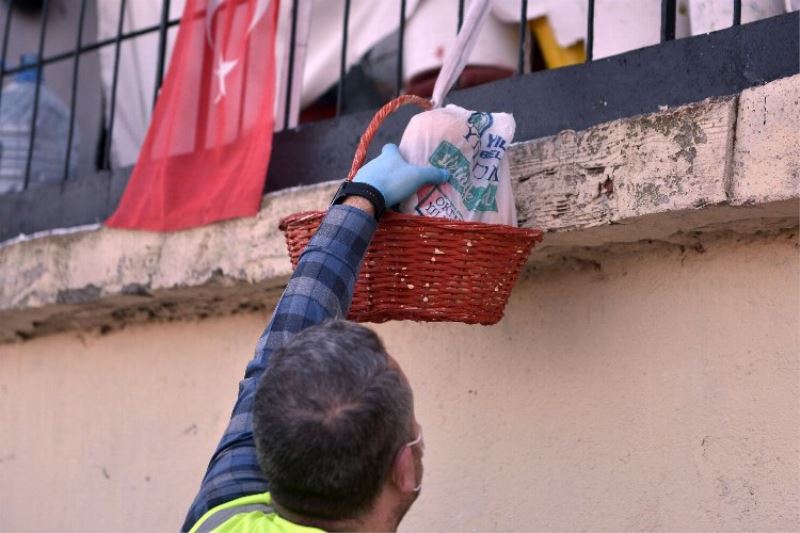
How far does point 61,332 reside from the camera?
12.3 ft

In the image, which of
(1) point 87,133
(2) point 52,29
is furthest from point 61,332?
(2) point 52,29

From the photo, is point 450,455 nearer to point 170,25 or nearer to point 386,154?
point 386,154

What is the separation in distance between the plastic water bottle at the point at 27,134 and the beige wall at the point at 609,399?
4.59ft

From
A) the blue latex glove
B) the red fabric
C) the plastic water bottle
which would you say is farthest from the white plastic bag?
the plastic water bottle

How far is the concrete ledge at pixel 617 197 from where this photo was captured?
2266mm

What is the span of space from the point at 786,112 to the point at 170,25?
7.14 feet

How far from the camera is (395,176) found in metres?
2.20

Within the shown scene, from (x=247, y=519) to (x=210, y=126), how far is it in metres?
1.72

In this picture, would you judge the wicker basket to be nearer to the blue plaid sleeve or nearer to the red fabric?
the blue plaid sleeve

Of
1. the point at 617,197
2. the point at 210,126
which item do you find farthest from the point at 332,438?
the point at 210,126

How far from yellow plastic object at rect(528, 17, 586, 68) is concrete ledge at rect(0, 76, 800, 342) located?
967 mm

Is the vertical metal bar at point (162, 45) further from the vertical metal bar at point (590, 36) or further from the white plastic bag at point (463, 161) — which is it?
the white plastic bag at point (463, 161)

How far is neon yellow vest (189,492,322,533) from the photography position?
167 centimetres

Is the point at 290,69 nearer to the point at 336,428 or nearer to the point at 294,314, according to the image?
the point at 294,314
